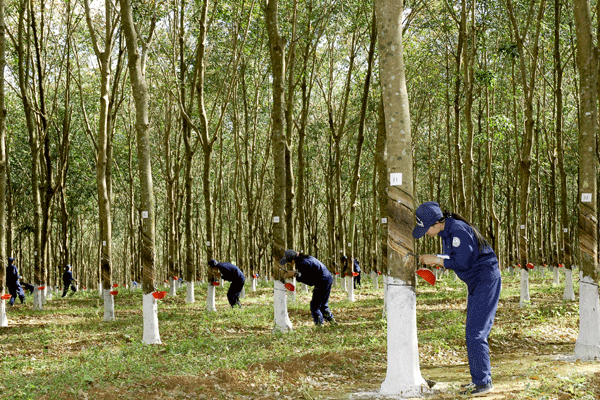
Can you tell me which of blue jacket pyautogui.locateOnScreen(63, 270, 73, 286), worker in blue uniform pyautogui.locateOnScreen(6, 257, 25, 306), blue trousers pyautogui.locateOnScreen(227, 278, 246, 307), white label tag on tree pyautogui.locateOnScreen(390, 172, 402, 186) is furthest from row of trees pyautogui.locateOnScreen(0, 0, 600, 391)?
blue jacket pyautogui.locateOnScreen(63, 270, 73, 286)

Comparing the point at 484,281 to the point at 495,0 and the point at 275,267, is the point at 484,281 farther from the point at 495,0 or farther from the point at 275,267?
the point at 495,0

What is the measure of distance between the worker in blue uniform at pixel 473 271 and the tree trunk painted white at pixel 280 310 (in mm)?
4844

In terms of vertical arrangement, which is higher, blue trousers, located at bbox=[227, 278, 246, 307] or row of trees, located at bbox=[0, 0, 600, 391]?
row of trees, located at bbox=[0, 0, 600, 391]

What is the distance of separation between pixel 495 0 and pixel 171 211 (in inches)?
487

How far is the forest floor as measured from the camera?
548cm

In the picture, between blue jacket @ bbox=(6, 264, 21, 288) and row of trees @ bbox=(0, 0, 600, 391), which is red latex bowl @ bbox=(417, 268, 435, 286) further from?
blue jacket @ bbox=(6, 264, 21, 288)

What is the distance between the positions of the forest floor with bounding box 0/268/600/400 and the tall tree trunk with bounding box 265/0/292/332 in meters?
0.57

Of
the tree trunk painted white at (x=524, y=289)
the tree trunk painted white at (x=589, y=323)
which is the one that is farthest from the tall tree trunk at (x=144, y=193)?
the tree trunk painted white at (x=524, y=289)

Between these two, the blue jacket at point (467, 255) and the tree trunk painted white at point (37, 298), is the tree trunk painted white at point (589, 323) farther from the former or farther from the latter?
the tree trunk painted white at point (37, 298)

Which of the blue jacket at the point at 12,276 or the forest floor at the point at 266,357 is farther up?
the blue jacket at the point at 12,276

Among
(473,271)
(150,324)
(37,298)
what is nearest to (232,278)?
(150,324)

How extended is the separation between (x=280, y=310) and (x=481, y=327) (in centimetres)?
508

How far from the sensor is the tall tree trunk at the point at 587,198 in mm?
6582

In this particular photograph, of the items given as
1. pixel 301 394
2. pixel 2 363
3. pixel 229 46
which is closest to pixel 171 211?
pixel 229 46
